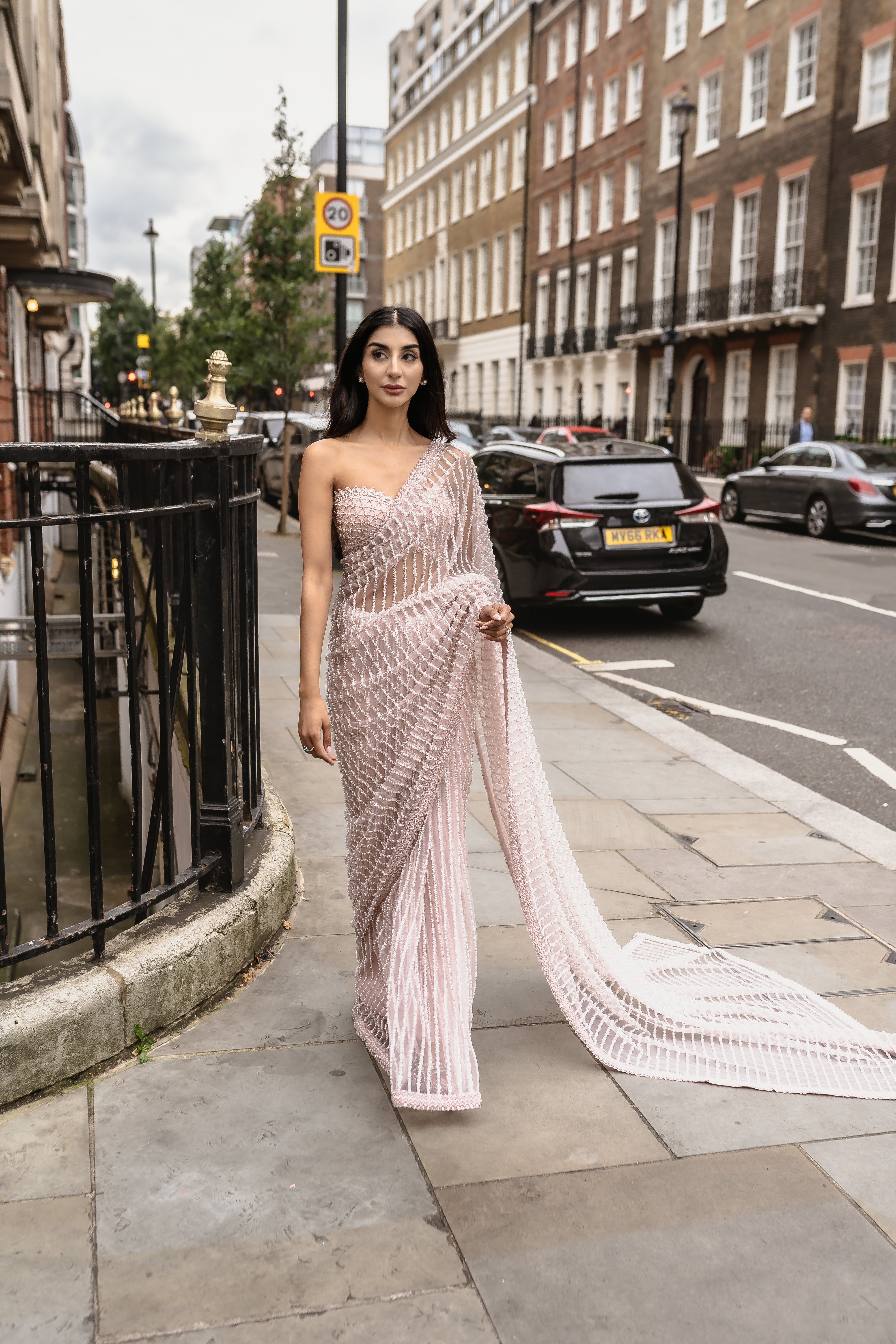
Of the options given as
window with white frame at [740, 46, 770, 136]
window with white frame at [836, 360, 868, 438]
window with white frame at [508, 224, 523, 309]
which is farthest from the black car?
window with white frame at [508, 224, 523, 309]

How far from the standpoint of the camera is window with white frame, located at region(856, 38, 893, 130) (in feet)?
79.8

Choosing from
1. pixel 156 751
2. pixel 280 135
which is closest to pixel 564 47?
pixel 280 135

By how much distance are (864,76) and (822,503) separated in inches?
475

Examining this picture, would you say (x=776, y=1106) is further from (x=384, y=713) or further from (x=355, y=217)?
(x=355, y=217)

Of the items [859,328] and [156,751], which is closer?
[156,751]

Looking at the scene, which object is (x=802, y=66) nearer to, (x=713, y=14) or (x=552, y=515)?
(x=713, y=14)

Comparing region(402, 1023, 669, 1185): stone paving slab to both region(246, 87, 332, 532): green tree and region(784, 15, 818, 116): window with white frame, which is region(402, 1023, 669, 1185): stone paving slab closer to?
region(246, 87, 332, 532): green tree

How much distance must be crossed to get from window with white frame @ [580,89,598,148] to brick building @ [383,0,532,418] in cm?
502

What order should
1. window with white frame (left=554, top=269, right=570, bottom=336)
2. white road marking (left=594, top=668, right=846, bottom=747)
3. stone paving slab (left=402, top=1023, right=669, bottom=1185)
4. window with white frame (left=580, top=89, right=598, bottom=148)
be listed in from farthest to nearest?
1. window with white frame (left=554, top=269, right=570, bottom=336)
2. window with white frame (left=580, top=89, right=598, bottom=148)
3. white road marking (left=594, top=668, right=846, bottom=747)
4. stone paving slab (left=402, top=1023, right=669, bottom=1185)

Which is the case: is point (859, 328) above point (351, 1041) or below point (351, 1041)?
above

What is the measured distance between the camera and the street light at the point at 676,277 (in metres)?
25.8

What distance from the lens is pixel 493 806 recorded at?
3066 mm

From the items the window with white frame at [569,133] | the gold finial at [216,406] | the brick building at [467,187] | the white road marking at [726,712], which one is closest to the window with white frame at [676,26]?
the window with white frame at [569,133]

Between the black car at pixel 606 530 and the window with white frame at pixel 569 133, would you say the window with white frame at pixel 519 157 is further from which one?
the black car at pixel 606 530
